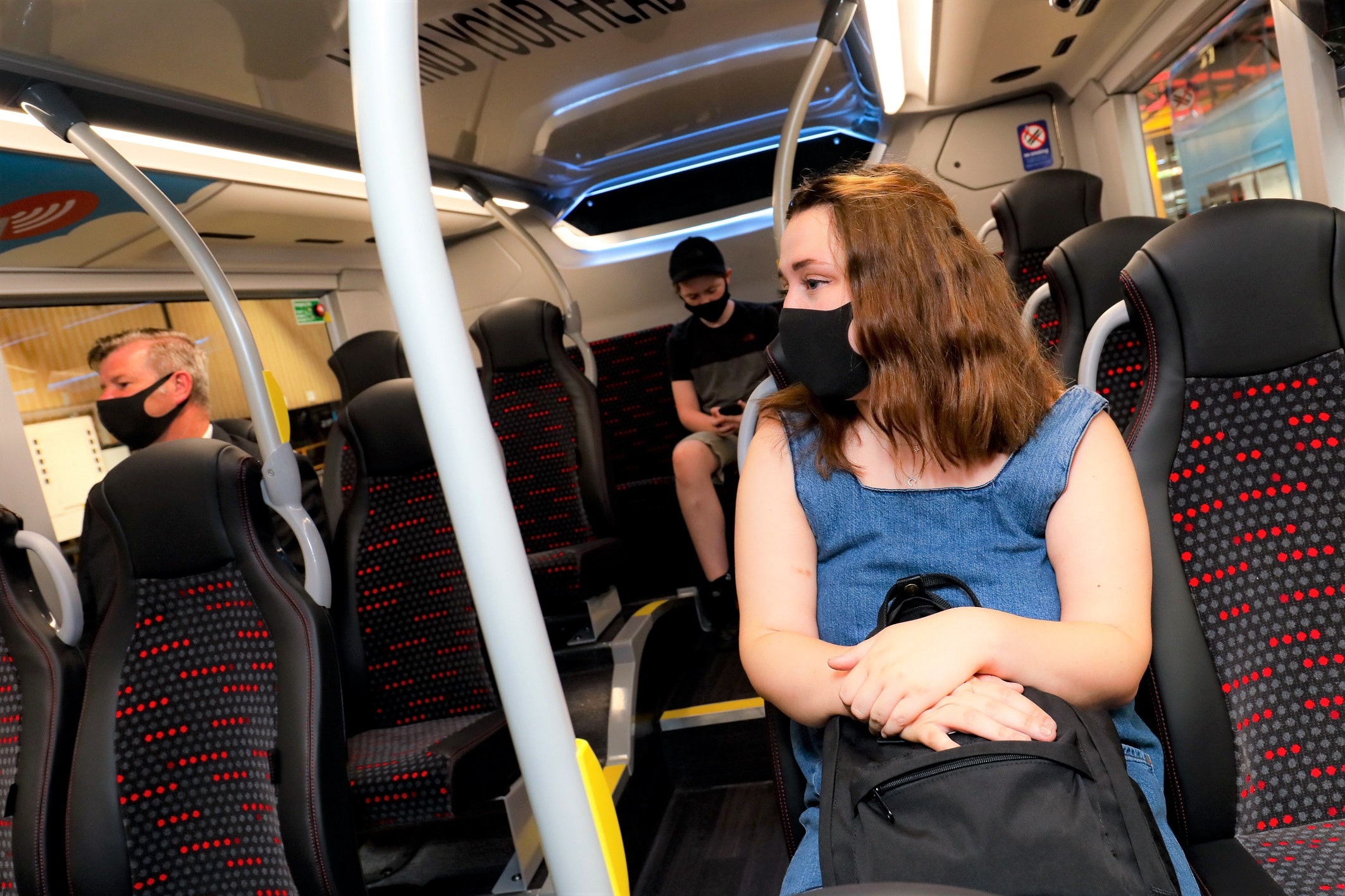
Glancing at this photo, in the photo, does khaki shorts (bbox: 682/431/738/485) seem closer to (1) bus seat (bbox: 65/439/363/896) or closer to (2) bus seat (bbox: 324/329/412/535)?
(2) bus seat (bbox: 324/329/412/535)

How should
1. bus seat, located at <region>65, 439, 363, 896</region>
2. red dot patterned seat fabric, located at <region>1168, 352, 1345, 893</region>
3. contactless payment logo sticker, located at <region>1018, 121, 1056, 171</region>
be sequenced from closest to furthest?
red dot patterned seat fabric, located at <region>1168, 352, 1345, 893</region>
bus seat, located at <region>65, 439, 363, 896</region>
contactless payment logo sticker, located at <region>1018, 121, 1056, 171</region>

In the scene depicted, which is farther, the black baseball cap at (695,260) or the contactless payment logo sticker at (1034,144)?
the contactless payment logo sticker at (1034,144)

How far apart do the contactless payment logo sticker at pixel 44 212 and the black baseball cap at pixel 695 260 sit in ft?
7.51

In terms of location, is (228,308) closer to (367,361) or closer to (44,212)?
(44,212)

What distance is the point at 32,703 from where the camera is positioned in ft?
6.29

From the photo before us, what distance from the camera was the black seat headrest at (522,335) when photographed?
4043 millimetres

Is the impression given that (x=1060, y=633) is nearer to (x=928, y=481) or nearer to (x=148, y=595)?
(x=928, y=481)

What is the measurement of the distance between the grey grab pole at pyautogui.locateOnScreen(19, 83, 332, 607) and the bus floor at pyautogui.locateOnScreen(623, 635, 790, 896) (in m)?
1.32

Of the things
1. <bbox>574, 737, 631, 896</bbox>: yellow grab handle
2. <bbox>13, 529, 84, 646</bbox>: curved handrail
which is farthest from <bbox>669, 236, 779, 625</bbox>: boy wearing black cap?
<bbox>574, 737, 631, 896</bbox>: yellow grab handle

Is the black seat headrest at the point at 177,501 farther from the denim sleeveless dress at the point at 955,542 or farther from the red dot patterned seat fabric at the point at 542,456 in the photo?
the red dot patterned seat fabric at the point at 542,456

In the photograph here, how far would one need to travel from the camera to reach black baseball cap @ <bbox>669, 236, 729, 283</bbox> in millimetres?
4215

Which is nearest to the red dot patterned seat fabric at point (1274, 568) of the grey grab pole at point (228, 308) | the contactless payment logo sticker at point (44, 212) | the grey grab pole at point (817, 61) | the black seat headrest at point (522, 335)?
the grey grab pole at point (817, 61)

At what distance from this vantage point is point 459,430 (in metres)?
0.63

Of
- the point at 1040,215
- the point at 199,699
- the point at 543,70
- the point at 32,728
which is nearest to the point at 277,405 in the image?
the point at 199,699
